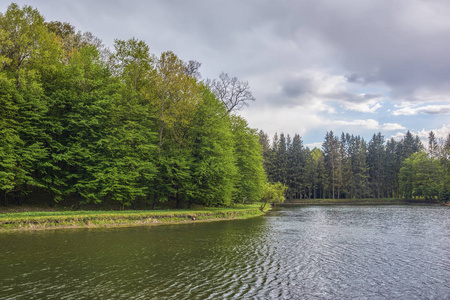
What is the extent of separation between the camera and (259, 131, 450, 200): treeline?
94750mm

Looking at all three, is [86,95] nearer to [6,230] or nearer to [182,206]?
[6,230]

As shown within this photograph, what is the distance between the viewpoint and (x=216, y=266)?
48.6ft

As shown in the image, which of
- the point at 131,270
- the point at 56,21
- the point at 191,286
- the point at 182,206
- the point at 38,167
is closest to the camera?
the point at 191,286

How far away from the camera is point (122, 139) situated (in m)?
34.9

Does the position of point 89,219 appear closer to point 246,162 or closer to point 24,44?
point 24,44

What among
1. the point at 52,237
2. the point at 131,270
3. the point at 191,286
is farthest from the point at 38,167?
the point at 191,286

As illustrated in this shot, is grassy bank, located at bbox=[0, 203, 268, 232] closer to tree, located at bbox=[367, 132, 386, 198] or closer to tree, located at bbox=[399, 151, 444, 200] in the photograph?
tree, located at bbox=[399, 151, 444, 200]

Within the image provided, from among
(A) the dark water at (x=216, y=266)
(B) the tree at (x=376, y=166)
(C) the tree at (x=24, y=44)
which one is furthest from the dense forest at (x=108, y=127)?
(B) the tree at (x=376, y=166)

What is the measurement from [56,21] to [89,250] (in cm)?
4695

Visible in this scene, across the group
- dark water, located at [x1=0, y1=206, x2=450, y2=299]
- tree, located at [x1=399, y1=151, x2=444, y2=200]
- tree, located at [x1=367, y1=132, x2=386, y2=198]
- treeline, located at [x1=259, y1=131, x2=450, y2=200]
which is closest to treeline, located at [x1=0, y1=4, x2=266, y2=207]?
dark water, located at [x1=0, y1=206, x2=450, y2=299]

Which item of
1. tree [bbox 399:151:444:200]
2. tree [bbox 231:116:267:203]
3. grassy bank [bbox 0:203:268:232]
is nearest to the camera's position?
grassy bank [bbox 0:203:268:232]

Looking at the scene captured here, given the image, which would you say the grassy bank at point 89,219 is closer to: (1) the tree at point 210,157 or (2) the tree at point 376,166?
(1) the tree at point 210,157

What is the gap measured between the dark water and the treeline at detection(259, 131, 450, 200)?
80956 mm

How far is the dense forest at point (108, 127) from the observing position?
102 feet
